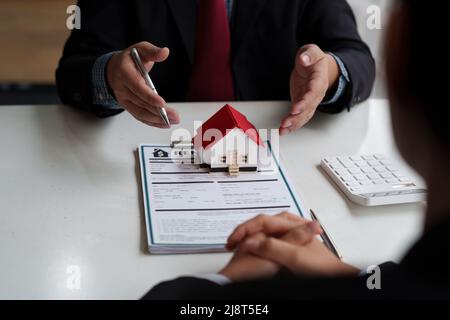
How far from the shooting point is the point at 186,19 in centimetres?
129

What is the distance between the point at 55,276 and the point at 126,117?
467 millimetres

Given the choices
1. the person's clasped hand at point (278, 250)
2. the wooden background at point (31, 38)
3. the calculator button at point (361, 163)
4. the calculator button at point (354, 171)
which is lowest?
the person's clasped hand at point (278, 250)

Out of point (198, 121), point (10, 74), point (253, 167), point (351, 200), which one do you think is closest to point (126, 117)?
point (198, 121)

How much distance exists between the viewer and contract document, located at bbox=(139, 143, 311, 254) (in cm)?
79

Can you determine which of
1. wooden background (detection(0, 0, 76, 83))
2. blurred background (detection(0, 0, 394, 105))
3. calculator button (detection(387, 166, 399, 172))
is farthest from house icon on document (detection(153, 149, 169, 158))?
wooden background (detection(0, 0, 76, 83))

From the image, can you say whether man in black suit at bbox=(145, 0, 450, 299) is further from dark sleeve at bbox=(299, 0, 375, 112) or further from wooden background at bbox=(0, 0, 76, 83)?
wooden background at bbox=(0, 0, 76, 83)

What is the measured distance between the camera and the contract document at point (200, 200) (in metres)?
0.79

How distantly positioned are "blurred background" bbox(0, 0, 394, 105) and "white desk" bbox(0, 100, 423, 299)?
1.72m

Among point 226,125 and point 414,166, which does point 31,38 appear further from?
point 414,166

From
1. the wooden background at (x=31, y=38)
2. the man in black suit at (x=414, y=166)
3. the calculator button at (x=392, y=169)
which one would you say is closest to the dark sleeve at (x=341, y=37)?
the calculator button at (x=392, y=169)

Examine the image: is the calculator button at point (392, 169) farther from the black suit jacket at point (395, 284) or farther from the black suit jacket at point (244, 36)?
the black suit jacket at point (395, 284)

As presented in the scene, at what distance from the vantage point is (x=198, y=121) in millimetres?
1148

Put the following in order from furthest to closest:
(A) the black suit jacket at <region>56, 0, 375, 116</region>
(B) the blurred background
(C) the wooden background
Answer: (C) the wooden background → (B) the blurred background → (A) the black suit jacket at <region>56, 0, 375, 116</region>

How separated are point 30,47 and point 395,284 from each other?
296cm
